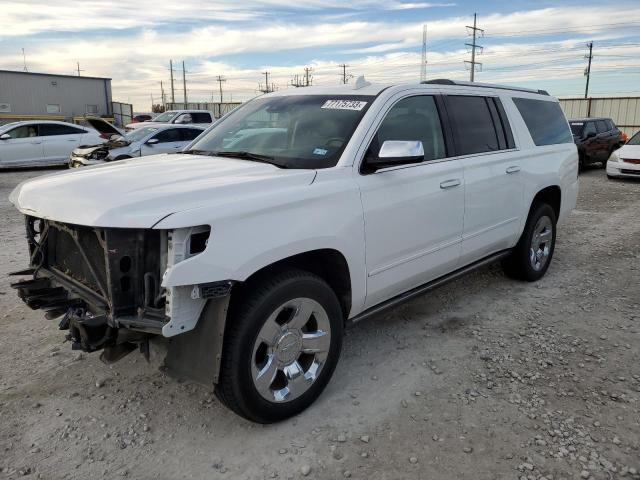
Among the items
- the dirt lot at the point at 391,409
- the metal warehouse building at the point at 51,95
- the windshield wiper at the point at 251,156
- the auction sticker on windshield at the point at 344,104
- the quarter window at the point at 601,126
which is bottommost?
the dirt lot at the point at 391,409

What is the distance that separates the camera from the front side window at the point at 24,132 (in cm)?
1562

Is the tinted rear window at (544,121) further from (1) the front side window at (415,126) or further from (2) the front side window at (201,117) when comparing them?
(2) the front side window at (201,117)

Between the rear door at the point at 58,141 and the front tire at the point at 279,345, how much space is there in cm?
1553

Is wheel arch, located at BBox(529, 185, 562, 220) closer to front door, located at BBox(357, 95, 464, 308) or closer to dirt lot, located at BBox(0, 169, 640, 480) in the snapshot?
dirt lot, located at BBox(0, 169, 640, 480)

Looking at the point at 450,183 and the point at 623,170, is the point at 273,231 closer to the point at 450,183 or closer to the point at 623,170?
the point at 450,183

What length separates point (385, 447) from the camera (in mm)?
2844

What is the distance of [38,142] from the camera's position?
15836 millimetres

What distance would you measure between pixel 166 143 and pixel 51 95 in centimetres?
2638

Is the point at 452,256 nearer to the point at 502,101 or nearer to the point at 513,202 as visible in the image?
the point at 513,202

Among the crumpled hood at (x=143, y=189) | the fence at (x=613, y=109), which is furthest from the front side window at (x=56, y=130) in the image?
the fence at (x=613, y=109)

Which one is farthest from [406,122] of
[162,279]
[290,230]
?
[162,279]

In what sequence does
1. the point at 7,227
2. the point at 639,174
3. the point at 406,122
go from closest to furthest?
the point at 406,122
the point at 7,227
the point at 639,174

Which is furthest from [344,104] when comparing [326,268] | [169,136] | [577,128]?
[577,128]

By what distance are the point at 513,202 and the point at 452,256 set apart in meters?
1.10
